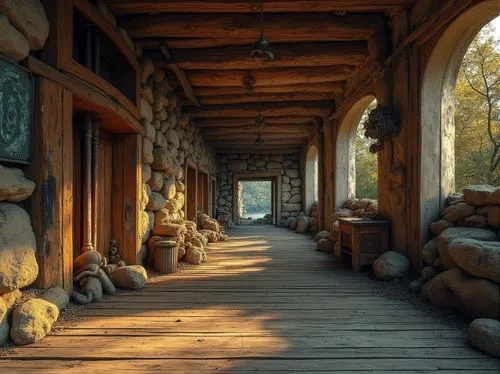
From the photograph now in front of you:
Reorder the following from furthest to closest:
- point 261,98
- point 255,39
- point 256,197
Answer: point 256,197, point 261,98, point 255,39

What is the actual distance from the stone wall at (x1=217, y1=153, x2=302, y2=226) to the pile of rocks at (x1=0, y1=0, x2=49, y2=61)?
406 inches

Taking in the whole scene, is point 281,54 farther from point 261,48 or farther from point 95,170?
point 95,170

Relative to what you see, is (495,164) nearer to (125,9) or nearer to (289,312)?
(289,312)

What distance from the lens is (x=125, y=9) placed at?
3777mm

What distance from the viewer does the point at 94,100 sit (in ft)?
10.9

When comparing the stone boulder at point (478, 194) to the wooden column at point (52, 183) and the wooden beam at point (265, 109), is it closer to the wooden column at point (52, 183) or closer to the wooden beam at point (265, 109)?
the wooden column at point (52, 183)

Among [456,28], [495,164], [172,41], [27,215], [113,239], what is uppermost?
[172,41]

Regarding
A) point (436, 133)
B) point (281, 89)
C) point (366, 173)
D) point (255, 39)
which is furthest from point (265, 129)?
point (366, 173)

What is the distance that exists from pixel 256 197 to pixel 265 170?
994 inches

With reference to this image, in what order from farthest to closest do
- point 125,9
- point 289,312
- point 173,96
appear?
point 173,96
point 125,9
point 289,312

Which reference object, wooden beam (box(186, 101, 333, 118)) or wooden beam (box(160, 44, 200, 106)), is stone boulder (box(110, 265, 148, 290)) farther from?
wooden beam (box(186, 101, 333, 118))

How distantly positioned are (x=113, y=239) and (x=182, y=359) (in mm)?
2600

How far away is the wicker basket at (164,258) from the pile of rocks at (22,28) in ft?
8.91

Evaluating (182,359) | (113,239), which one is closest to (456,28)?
(182,359)
